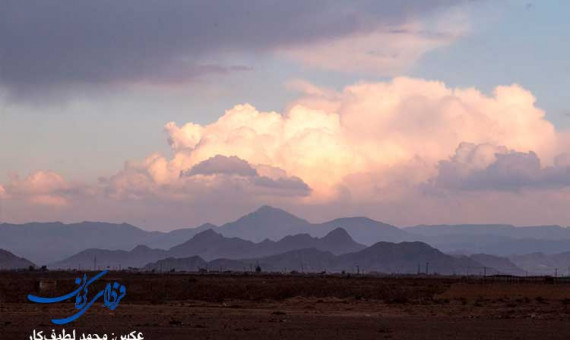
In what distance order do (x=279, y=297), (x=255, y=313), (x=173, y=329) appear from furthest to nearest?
(x=279, y=297), (x=255, y=313), (x=173, y=329)

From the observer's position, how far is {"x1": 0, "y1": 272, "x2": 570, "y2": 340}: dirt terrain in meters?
51.4

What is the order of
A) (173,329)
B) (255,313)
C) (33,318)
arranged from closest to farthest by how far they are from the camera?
(173,329) → (33,318) → (255,313)

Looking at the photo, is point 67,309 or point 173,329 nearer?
point 173,329

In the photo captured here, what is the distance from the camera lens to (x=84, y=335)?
47188 millimetres

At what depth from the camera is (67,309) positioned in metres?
70.9

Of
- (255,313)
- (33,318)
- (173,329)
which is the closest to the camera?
(173,329)

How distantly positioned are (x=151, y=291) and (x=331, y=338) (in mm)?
52121

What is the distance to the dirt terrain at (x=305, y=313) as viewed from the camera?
51.4m

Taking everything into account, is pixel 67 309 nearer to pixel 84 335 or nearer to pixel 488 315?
pixel 84 335

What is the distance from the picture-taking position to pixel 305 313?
226 ft

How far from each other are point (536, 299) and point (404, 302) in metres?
13.8

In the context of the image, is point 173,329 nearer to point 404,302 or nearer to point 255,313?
point 255,313

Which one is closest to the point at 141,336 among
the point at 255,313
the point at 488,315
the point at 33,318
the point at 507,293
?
the point at 33,318

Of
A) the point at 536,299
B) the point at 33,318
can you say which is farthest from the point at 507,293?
the point at 33,318
